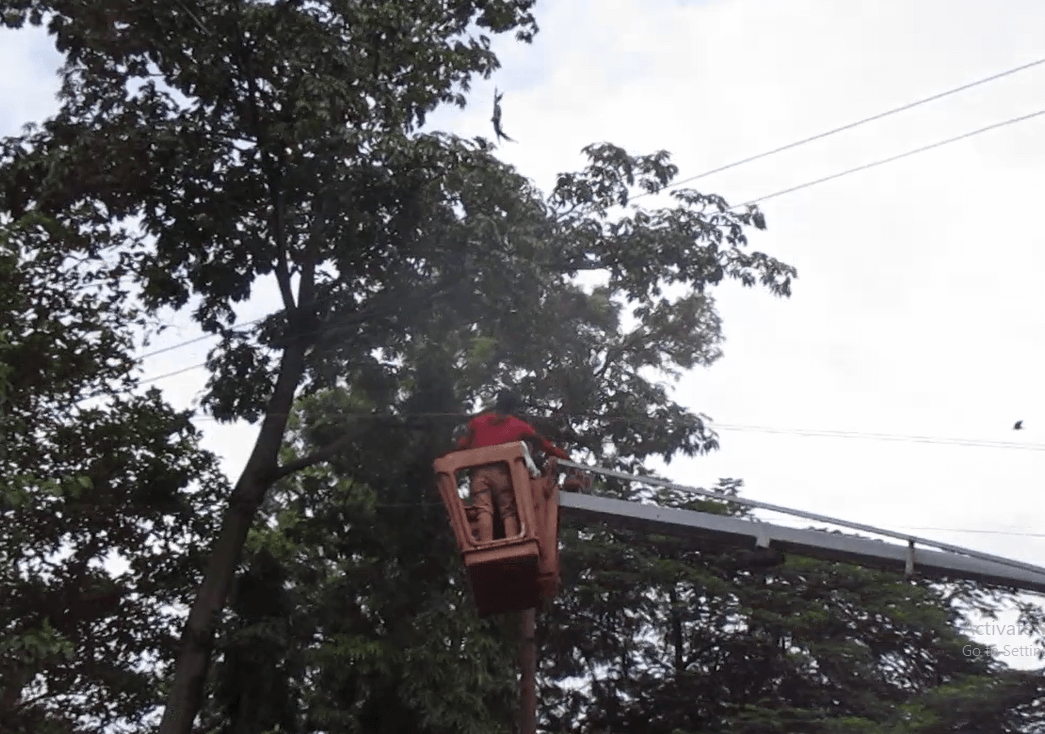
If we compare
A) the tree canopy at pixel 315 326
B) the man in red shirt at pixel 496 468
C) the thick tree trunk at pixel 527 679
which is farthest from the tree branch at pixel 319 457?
the man in red shirt at pixel 496 468

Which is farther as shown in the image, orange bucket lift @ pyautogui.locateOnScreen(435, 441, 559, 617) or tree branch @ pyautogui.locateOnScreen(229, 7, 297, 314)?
tree branch @ pyautogui.locateOnScreen(229, 7, 297, 314)

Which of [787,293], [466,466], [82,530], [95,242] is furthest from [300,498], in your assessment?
[466,466]

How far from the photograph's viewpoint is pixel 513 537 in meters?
8.61

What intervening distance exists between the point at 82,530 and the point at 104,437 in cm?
112

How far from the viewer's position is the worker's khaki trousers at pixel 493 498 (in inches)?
343

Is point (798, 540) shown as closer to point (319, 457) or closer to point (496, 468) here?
point (496, 468)

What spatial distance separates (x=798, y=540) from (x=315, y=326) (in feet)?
27.8

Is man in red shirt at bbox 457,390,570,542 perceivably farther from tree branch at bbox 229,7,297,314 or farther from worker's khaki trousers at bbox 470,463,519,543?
tree branch at bbox 229,7,297,314

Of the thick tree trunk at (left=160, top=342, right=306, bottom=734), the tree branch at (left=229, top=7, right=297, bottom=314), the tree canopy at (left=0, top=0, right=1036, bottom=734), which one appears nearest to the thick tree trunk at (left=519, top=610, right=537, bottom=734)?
the tree canopy at (left=0, top=0, right=1036, bottom=734)

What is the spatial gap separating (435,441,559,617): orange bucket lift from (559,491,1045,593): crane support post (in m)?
0.21

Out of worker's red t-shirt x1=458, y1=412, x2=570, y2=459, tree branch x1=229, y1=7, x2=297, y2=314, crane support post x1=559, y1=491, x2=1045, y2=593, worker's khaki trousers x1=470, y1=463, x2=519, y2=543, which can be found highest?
tree branch x1=229, y1=7, x2=297, y2=314

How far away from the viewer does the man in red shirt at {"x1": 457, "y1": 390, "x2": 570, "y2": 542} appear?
8.73m

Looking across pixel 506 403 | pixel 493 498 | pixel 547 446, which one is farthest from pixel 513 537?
pixel 506 403

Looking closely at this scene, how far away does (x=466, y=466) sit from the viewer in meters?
8.93
